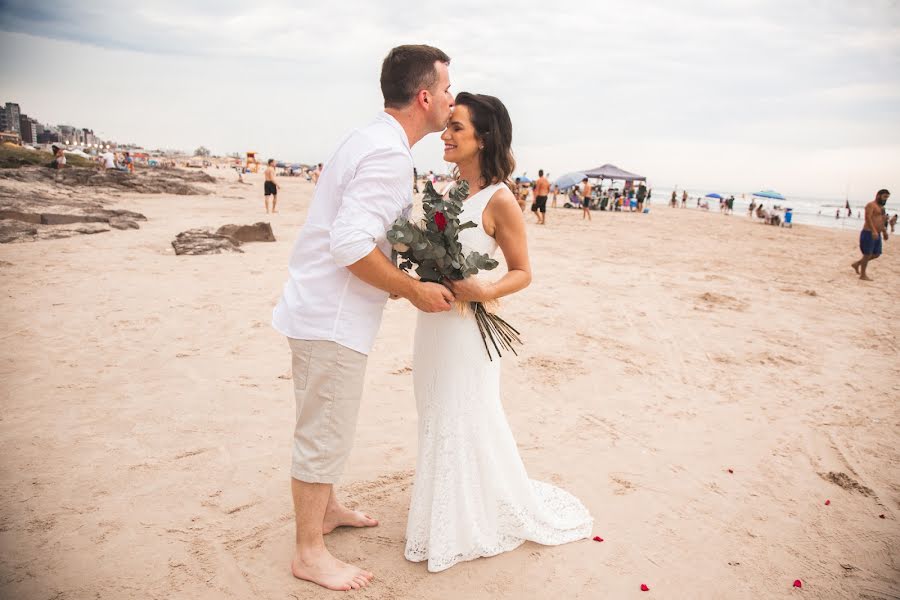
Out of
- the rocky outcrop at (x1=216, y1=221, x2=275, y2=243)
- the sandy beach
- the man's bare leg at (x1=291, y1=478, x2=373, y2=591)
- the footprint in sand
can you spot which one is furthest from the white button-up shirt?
the rocky outcrop at (x1=216, y1=221, x2=275, y2=243)

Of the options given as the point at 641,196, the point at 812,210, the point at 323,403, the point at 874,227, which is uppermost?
the point at 812,210

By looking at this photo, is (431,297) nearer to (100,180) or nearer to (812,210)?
(100,180)

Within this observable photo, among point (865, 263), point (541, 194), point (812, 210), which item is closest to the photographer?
point (865, 263)

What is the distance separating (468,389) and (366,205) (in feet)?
3.57

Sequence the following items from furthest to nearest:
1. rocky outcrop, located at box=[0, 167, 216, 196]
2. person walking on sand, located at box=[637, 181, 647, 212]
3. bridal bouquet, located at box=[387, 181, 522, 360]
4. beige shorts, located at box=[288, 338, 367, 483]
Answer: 1. person walking on sand, located at box=[637, 181, 647, 212]
2. rocky outcrop, located at box=[0, 167, 216, 196]
3. beige shorts, located at box=[288, 338, 367, 483]
4. bridal bouquet, located at box=[387, 181, 522, 360]

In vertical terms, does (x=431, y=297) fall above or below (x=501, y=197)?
below

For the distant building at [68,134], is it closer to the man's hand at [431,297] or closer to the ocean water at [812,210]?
the ocean water at [812,210]

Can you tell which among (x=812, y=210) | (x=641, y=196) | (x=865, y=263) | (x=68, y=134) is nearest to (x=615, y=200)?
(x=641, y=196)

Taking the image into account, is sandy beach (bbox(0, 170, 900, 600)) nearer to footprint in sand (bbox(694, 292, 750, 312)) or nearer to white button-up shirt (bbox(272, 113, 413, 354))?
footprint in sand (bbox(694, 292, 750, 312))

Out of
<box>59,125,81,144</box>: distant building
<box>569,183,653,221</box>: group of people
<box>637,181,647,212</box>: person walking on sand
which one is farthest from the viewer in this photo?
<box>59,125,81,144</box>: distant building

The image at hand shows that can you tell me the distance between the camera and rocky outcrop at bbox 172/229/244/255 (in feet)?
33.6

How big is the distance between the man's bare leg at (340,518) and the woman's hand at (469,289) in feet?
4.67

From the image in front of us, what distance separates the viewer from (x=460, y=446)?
9.13 feet

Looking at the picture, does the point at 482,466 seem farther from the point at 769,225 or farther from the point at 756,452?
the point at 769,225
